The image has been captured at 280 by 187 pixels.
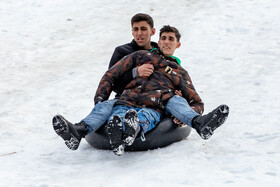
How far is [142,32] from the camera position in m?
5.56

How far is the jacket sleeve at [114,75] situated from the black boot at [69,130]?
0.72 meters

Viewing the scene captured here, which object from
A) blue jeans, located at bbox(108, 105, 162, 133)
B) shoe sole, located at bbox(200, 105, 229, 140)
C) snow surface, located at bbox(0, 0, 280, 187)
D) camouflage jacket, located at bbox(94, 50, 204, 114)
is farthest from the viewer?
camouflage jacket, located at bbox(94, 50, 204, 114)

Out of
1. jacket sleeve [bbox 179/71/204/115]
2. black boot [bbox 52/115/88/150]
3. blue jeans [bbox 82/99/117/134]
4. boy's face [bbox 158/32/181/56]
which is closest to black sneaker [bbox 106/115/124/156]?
black boot [bbox 52/115/88/150]

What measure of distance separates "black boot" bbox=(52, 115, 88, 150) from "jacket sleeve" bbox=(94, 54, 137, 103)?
28.3 inches

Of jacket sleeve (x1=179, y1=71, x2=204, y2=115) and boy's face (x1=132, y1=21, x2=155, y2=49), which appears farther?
boy's face (x1=132, y1=21, x2=155, y2=49)

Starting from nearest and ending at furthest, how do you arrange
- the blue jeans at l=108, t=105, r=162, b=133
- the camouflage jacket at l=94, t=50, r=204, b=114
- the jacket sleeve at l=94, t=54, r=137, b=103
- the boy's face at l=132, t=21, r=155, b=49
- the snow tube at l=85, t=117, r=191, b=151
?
the blue jeans at l=108, t=105, r=162, b=133, the snow tube at l=85, t=117, r=191, b=151, the camouflage jacket at l=94, t=50, r=204, b=114, the jacket sleeve at l=94, t=54, r=137, b=103, the boy's face at l=132, t=21, r=155, b=49

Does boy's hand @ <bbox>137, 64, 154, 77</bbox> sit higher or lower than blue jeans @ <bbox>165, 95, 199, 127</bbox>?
higher

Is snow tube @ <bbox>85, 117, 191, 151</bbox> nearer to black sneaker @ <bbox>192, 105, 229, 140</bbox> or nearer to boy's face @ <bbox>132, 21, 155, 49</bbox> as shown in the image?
black sneaker @ <bbox>192, 105, 229, 140</bbox>

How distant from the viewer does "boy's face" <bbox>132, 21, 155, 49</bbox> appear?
5.54 meters

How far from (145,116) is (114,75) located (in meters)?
0.90

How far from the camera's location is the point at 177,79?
5.02m

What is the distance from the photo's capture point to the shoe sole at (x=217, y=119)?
392cm

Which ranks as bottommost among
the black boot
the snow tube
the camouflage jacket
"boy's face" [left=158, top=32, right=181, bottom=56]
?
the snow tube

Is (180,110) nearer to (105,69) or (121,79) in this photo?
(121,79)
